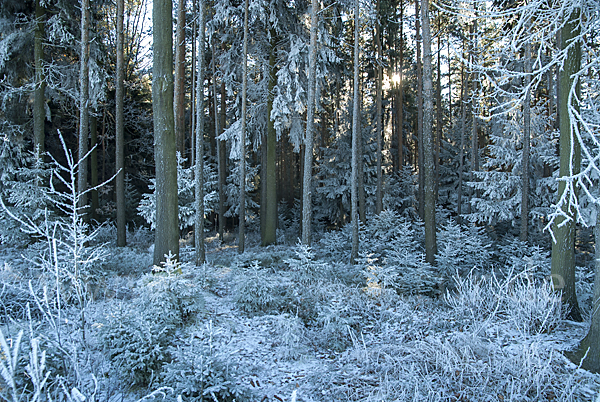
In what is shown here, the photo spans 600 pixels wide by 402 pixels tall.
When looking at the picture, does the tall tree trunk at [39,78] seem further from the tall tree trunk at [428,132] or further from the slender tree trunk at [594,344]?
the slender tree trunk at [594,344]

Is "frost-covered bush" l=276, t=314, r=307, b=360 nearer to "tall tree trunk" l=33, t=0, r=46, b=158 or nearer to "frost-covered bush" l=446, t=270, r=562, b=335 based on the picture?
"frost-covered bush" l=446, t=270, r=562, b=335

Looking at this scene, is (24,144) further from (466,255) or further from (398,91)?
(398,91)

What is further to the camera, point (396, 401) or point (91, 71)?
point (91, 71)

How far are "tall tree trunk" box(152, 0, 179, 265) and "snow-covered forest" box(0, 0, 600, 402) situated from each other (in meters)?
0.05

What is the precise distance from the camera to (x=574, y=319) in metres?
5.99

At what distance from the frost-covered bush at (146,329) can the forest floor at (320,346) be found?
18 millimetres

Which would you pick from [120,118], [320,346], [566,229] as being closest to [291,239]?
[120,118]

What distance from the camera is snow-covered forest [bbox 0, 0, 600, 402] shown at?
153 inches

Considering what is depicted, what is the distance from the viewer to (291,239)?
59.8ft

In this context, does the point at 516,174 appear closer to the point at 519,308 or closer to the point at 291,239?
the point at 291,239

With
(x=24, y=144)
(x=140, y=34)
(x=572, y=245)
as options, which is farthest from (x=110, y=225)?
(x=572, y=245)

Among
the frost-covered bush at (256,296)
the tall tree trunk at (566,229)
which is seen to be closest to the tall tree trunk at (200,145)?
the frost-covered bush at (256,296)

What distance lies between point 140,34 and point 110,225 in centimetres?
1492

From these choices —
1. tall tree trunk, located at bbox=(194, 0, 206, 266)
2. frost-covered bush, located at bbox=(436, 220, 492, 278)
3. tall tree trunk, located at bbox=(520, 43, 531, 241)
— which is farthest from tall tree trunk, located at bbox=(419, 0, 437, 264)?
tall tree trunk, located at bbox=(194, 0, 206, 266)
